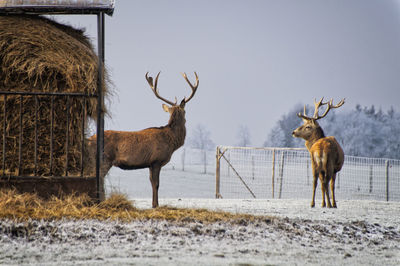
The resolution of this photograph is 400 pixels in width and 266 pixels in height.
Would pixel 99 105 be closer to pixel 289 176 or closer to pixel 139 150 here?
pixel 139 150

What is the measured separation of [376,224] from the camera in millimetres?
6781

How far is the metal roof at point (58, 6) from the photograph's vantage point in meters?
6.36

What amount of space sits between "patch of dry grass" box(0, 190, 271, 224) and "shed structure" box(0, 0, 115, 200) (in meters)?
0.14

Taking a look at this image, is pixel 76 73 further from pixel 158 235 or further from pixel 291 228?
pixel 291 228

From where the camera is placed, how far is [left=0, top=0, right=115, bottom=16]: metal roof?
6.36 metres

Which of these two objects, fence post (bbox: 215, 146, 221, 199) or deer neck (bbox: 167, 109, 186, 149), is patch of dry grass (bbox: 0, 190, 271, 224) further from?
fence post (bbox: 215, 146, 221, 199)

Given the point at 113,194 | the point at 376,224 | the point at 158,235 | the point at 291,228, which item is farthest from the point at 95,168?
the point at 376,224

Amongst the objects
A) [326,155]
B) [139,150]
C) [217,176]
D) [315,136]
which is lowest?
[217,176]

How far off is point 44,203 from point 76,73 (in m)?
1.65

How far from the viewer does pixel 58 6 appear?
6371 mm

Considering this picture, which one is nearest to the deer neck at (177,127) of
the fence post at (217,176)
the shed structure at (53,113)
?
the shed structure at (53,113)

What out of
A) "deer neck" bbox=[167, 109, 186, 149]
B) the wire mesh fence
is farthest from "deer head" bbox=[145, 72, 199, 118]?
the wire mesh fence

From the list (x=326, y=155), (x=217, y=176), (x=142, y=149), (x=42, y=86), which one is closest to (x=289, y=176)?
(x=217, y=176)

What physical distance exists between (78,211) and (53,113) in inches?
54.4
